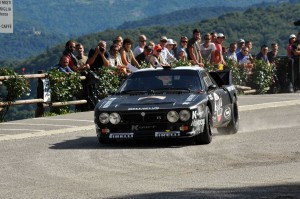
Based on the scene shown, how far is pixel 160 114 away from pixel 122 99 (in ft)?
2.98

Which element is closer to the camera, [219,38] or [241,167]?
[241,167]

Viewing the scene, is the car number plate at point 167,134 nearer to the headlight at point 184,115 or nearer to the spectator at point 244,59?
the headlight at point 184,115

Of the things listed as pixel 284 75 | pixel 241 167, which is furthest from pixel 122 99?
pixel 284 75

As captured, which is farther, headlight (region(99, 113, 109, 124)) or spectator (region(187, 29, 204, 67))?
spectator (region(187, 29, 204, 67))

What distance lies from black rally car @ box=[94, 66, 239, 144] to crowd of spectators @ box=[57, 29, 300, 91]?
7062mm

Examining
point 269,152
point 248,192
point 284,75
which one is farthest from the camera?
point 284,75

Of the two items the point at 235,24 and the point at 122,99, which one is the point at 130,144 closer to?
the point at 122,99

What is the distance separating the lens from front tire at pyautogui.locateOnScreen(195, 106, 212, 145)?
19438mm

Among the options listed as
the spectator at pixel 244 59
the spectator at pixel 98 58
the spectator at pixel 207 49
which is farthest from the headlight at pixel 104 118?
the spectator at pixel 244 59

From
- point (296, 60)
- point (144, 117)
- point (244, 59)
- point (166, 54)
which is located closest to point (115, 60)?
point (166, 54)

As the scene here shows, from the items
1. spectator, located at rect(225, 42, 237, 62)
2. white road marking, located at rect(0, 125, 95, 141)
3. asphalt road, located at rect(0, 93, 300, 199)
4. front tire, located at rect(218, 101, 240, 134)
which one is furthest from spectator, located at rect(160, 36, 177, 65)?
front tire, located at rect(218, 101, 240, 134)

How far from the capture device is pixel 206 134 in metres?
19.5

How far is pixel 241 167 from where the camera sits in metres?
16.0

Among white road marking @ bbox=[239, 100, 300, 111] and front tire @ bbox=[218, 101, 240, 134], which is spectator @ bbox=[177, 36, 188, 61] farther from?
front tire @ bbox=[218, 101, 240, 134]
